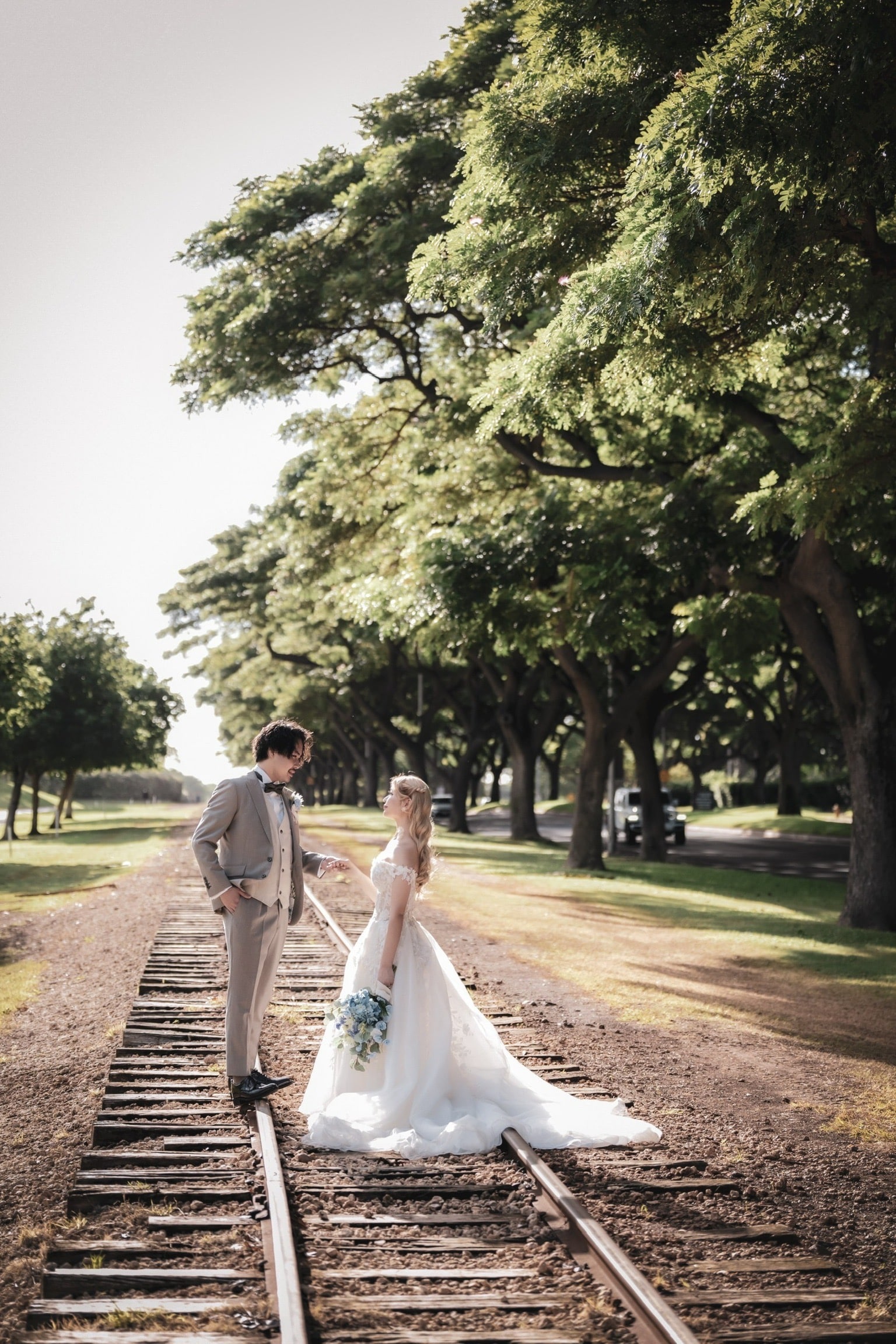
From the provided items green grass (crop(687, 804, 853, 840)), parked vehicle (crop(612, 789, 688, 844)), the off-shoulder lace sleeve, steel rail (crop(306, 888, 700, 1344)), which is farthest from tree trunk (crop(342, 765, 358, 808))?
steel rail (crop(306, 888, 700, 1344))

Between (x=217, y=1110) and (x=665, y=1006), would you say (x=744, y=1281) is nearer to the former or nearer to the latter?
(x=217, y=1110)

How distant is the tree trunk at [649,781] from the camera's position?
1183 inches

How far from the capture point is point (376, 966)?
6.76 m

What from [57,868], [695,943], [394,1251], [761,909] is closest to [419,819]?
[394,1251]

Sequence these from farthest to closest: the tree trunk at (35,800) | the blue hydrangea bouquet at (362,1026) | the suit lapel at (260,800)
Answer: the tree trunk at (35,800) < the suit lapel at (260,800) < the blue hydrangea bouquet at (362,1026)

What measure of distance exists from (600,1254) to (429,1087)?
1924mm

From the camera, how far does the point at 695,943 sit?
15.2 m

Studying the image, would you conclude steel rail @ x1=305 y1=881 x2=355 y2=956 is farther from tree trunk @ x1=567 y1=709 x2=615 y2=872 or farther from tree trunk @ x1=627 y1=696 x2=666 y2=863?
tree trunk @ x1=627 y1=696 x2=666 y2=863

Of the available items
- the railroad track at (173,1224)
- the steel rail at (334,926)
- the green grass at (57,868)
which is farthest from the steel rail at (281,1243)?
the steel rail at (334,926)

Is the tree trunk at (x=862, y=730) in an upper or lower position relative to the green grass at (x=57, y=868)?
upper

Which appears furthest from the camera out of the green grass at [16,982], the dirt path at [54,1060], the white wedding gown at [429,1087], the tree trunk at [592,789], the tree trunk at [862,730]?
the tree trunk at [592,789]

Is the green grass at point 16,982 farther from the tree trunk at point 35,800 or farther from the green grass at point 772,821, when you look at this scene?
the tree trunk at point 35,800

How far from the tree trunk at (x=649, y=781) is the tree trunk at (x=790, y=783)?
1876 cm

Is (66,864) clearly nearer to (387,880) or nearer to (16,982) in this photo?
(16,982)
